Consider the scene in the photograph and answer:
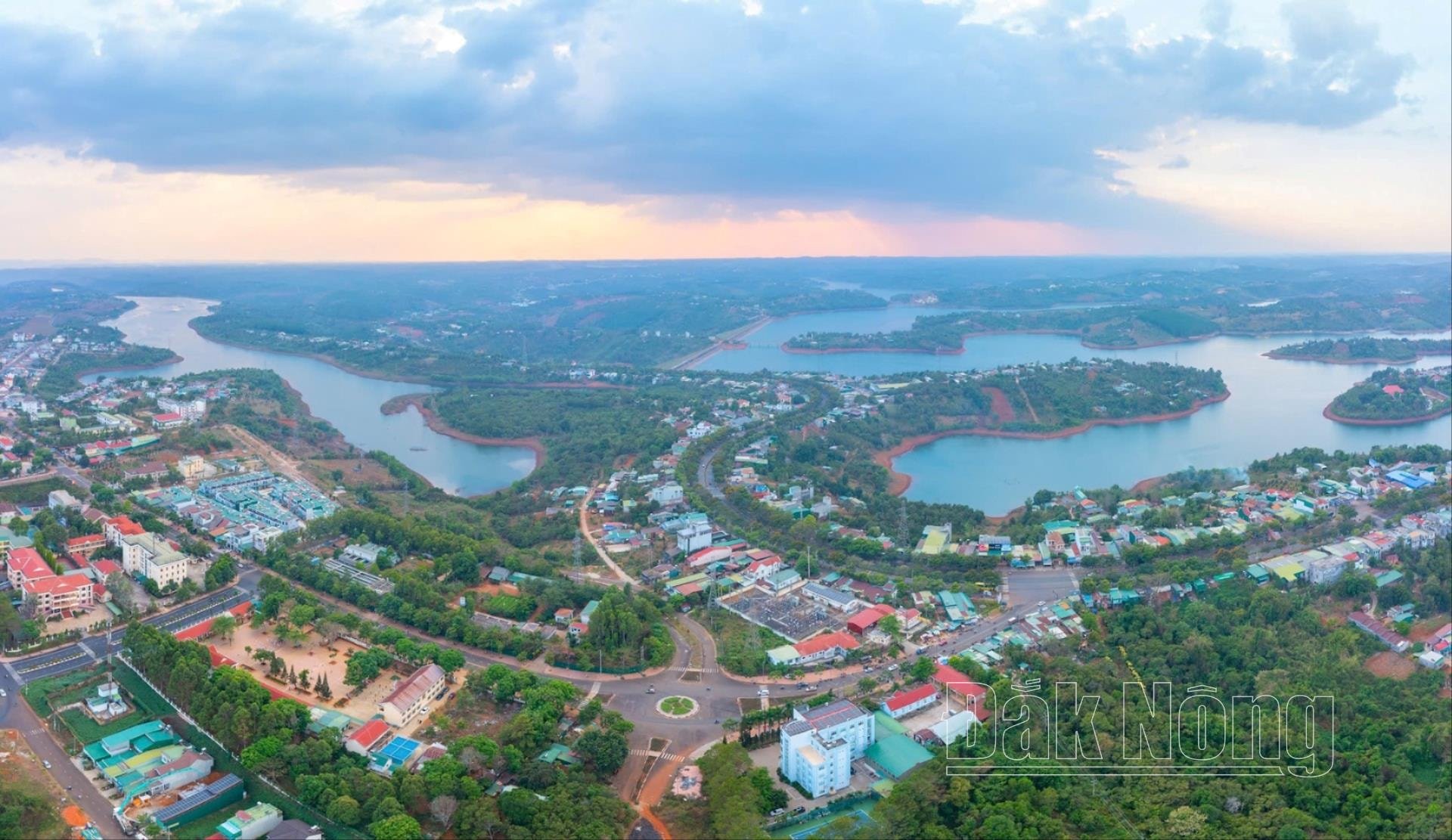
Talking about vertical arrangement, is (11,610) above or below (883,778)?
above

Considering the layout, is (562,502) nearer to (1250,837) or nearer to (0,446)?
(0,446)

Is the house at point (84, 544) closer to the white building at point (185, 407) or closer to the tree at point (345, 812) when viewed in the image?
the tree at point (345, 812)

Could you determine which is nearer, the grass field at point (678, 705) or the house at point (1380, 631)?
the grass field at point (678, 705)

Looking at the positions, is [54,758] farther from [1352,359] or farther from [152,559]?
[1352,359]

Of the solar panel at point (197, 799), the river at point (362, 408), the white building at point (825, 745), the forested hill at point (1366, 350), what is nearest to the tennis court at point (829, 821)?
the white building at point (825, 745)

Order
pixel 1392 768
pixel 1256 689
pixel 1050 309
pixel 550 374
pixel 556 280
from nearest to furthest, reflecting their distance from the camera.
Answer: pixel 1392 768 < pixel 1256 689 < pixel 550 374 < pixel 1050 309 < pixel 556 280

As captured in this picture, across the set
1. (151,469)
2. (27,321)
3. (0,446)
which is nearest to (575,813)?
(151,469)

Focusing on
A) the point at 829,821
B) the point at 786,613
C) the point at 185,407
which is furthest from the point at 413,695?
the point at 185,407

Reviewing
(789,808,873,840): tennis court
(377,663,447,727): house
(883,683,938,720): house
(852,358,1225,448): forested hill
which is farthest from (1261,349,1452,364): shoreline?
(377,663,447,727): house
